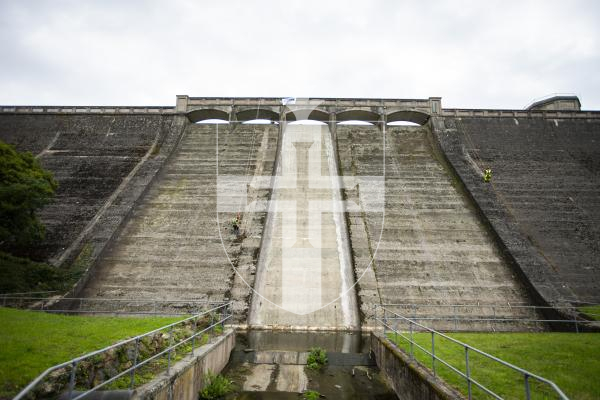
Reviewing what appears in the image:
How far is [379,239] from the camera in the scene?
17.3 m

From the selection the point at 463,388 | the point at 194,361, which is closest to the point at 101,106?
the point at 194,361

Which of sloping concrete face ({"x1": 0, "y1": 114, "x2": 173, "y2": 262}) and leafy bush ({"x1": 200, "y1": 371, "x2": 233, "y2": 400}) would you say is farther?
sloping concrete face ({"x1": 0, "y1": 114, "x2": 173, "y2": 262})

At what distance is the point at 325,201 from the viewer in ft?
69.7

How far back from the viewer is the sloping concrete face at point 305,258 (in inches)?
528

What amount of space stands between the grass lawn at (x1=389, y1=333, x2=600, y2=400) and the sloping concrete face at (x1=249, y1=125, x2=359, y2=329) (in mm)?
4671

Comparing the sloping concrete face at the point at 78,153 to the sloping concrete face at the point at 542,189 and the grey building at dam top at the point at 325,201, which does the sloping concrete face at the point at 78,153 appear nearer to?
the grey building at dam top at the point at 325,201

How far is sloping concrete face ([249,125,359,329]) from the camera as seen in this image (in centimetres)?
1341

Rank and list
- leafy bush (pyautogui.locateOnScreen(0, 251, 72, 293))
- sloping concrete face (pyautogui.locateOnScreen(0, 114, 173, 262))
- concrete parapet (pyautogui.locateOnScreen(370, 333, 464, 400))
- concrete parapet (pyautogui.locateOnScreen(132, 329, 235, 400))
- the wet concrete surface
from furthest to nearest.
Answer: sloping concrete face (pyautogui.locateOnScreen(0, 114, 173, 262)) < leafy bush (pyautogui.locateOnScreen(0, 251, 72, 293)) < the wet concrete surface < concrete parapet (pyautogui.locateOnScreen(370, 333, 464, 400)) < concrete parapet (pyautogui.locateOnScreen(132, 329, 235, 400))

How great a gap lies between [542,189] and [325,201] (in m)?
13.0

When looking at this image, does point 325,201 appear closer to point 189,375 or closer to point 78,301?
point 78,301

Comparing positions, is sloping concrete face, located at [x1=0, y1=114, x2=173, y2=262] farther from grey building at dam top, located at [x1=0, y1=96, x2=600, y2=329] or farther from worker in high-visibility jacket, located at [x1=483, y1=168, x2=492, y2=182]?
worker in high-visibility jacket, located at [x1=483, y1=168, x2=492, y2=182]

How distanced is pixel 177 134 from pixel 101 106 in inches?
331

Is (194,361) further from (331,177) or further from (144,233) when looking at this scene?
(331,177)

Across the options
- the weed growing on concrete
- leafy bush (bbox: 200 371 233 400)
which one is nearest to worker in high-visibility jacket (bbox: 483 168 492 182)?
the weed growing on concrete
